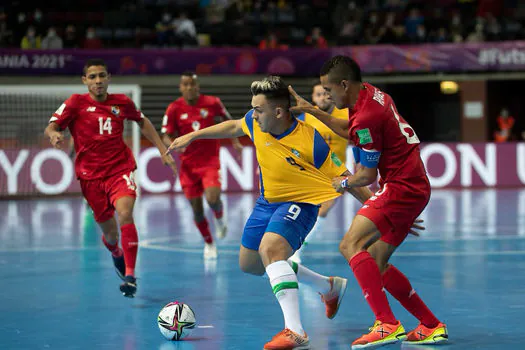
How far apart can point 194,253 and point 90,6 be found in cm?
1686

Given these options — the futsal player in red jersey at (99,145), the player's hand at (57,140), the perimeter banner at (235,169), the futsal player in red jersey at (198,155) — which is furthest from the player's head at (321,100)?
the perimeter banner at (235,169)

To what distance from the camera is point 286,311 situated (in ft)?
19.7

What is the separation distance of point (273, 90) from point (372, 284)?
5.01 feet

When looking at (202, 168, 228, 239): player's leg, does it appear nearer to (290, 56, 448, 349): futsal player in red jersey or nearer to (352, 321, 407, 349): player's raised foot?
(290, 56, 448, 349): futsal player in red jersey

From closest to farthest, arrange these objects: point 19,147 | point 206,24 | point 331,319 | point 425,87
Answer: point 331,319, point 19,147, point 206,24, point 425,87

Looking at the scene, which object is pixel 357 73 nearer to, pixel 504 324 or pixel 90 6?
pixel 504 324

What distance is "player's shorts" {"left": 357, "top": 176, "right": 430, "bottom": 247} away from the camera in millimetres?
6078

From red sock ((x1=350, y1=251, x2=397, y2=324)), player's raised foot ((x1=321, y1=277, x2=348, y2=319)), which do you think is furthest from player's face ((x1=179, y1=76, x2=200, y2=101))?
red sock ((x1=350, y1=251, x2=397, y2=324))

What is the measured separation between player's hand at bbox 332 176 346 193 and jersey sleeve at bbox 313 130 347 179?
345 mm

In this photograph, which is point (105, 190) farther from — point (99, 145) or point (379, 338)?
point (379, 338)

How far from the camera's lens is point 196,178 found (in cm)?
1141

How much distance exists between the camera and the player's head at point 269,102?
627 cm

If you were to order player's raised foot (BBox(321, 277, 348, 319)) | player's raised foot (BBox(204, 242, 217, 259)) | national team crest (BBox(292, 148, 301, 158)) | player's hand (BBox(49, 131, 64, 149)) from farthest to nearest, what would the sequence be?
player's raised foot (BBox(204, 242, 217, 259))
player's hand (BBox(49, 131, 64, 149))
player's raised foot (BBox(321, 277, 348, 319))
national team crest (BBox(292, 148, 301, 158))

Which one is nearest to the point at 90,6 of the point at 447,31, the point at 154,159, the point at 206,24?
the point at 206,24
